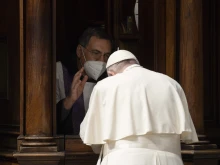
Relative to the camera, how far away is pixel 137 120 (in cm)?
787

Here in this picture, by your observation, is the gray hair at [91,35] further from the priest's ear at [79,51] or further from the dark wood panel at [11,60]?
the dark wood panel at [11,60]

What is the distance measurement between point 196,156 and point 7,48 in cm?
195

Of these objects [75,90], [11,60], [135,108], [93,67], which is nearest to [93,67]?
[93,67]

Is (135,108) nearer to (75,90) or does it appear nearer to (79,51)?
(75,90)

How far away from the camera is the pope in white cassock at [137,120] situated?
25.8 feet

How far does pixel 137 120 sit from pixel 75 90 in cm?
148

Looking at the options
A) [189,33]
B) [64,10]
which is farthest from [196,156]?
[64,10]

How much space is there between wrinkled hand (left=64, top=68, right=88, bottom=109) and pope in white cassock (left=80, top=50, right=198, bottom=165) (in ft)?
3.72

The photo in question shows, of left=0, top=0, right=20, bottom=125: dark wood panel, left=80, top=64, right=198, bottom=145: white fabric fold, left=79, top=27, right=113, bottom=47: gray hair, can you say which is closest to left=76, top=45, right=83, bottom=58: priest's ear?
left=79, top=27, right=113, bottom=47: gray hair

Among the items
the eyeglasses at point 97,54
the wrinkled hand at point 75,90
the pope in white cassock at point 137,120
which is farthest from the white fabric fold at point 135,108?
the eyeglasses at point 97,54

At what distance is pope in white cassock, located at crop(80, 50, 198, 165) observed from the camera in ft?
25.8

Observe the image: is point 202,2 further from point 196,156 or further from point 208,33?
point 196,156

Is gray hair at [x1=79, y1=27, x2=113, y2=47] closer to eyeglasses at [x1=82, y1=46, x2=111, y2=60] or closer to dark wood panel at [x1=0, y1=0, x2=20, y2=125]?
eyeglasses at [x1=82, y1=46, x2=111, y2=60]

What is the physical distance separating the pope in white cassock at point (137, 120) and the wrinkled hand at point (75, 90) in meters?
1.14
